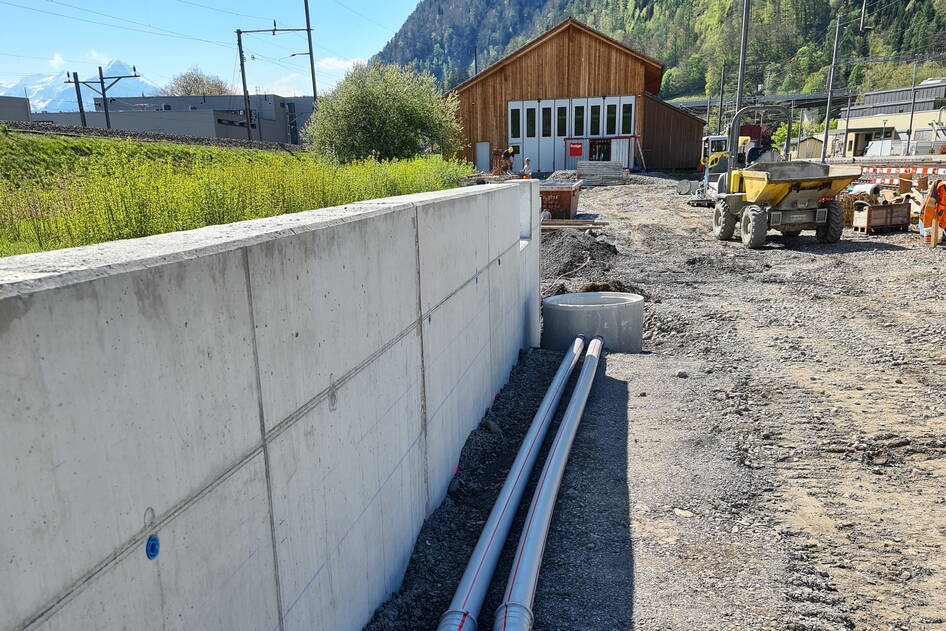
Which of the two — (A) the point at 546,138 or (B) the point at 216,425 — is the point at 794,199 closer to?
(B) the point at 216,425

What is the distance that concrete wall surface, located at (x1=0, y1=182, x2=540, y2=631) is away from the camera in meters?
1.44

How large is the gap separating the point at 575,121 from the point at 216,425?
132ft

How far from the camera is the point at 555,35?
38.7 m

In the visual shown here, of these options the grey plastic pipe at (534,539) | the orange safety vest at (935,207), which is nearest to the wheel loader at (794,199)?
the orange safety vest at (935,207)

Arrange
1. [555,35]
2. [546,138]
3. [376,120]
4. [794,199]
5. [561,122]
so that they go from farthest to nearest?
[546,138] → [561,122] → [555,35] → [376,120] → [794,199]

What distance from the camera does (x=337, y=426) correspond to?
2945 millimetres

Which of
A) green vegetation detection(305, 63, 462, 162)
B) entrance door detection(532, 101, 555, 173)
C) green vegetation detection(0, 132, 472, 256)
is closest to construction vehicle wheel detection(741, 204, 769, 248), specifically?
green vegetation detection(305, 63, 462, 162)

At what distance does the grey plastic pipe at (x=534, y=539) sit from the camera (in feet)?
10.7

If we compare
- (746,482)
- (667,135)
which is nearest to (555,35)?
(667,135)

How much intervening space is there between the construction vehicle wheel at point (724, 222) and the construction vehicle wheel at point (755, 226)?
3.37 feet

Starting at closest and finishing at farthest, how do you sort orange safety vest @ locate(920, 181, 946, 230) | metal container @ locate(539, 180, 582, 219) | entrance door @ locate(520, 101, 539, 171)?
1. orange safety vest @ locate(920, 181, 946, 230)
2. metal container @ locate(539, 180, 582, 219)
3. entrance door @ locate(520, 101, 539, 171)

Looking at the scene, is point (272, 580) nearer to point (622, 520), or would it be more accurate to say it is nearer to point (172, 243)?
point (172, 243)

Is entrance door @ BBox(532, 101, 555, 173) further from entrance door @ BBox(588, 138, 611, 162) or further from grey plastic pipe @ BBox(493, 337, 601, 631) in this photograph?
grey plastic pipe @ BBox(493, 337, 601, 631)

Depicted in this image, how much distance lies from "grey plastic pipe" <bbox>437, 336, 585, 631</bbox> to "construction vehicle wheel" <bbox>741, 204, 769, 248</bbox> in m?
11.3
